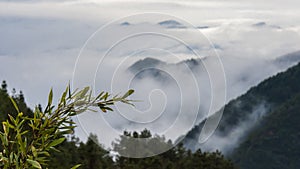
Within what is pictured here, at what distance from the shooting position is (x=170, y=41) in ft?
55.3

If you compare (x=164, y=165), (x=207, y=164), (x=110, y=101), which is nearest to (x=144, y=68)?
(x=110, y=101)

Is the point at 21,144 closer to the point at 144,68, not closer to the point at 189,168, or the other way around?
the point at 144,68

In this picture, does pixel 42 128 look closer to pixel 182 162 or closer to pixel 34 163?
pixel 34 163

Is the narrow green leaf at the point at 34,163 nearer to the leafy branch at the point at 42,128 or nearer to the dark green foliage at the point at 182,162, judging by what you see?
the leafy branch at the point at 42,128

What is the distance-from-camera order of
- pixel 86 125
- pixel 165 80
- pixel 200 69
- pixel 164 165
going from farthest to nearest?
pixel 164 165 < pixel 200 69 < pixel 165 80 < pixel 86 125

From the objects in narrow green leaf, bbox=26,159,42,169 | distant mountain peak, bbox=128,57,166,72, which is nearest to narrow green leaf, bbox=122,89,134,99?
narrow green leaf, bbox=26,159,42,169

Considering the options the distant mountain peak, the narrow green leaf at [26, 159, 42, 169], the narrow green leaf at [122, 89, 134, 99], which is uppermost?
the distant mountain peak

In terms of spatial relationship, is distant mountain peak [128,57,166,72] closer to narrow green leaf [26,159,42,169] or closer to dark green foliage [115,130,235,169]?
narrow green leaf [26,159,42,169]

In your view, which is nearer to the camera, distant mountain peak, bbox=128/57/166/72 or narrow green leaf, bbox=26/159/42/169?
narrow green leaf, bbox=26/159/42/169

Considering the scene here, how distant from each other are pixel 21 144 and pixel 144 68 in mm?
11638

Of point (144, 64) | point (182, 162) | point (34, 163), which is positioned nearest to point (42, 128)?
point (34, 163)

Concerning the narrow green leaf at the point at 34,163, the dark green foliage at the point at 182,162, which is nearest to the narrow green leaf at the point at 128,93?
the narrow green leaf at the point at 34,163

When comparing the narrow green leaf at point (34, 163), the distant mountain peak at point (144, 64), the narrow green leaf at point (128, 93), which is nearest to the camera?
the narrow green leaf at point (34, 163)

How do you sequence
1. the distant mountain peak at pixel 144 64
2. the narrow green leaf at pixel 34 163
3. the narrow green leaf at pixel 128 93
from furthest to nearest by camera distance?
the distant mountain peak at pixel 144 64 → the narrow green leaf at pixel 128 93 → the narrow green leaf at pixel 34 163
